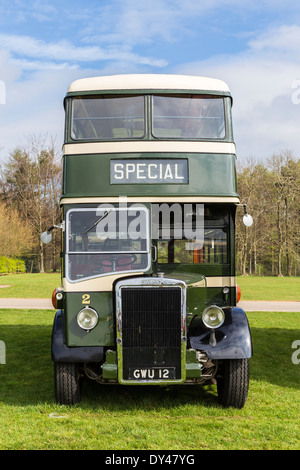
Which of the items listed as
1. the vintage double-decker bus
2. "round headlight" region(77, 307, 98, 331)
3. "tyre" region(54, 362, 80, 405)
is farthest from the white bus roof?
"tyre" region(54, 362, 80, 405)

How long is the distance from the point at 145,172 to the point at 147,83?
124cm

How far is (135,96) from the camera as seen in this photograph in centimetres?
666

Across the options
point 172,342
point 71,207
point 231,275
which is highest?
point 71,207

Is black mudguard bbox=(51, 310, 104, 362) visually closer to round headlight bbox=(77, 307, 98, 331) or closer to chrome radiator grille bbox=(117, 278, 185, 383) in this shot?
round headlight bbox=(77, 307, 98, 331)

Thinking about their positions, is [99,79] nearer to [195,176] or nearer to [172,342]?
[195,176]

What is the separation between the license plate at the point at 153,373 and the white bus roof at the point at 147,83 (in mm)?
3628

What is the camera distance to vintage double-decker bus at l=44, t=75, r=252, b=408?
590cm

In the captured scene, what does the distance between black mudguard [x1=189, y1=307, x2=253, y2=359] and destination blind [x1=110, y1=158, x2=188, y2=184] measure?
6.08ft

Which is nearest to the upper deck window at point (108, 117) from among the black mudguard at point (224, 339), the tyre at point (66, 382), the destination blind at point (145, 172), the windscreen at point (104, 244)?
the destination blind at point (145, 172)

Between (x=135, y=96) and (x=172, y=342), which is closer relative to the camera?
(x=172, y=342)

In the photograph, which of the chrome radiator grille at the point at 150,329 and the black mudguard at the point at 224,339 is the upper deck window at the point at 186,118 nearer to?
the chrome radiator grille at the point at 150,329

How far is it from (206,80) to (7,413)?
501 cm

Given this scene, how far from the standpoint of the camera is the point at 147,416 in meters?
5.94
